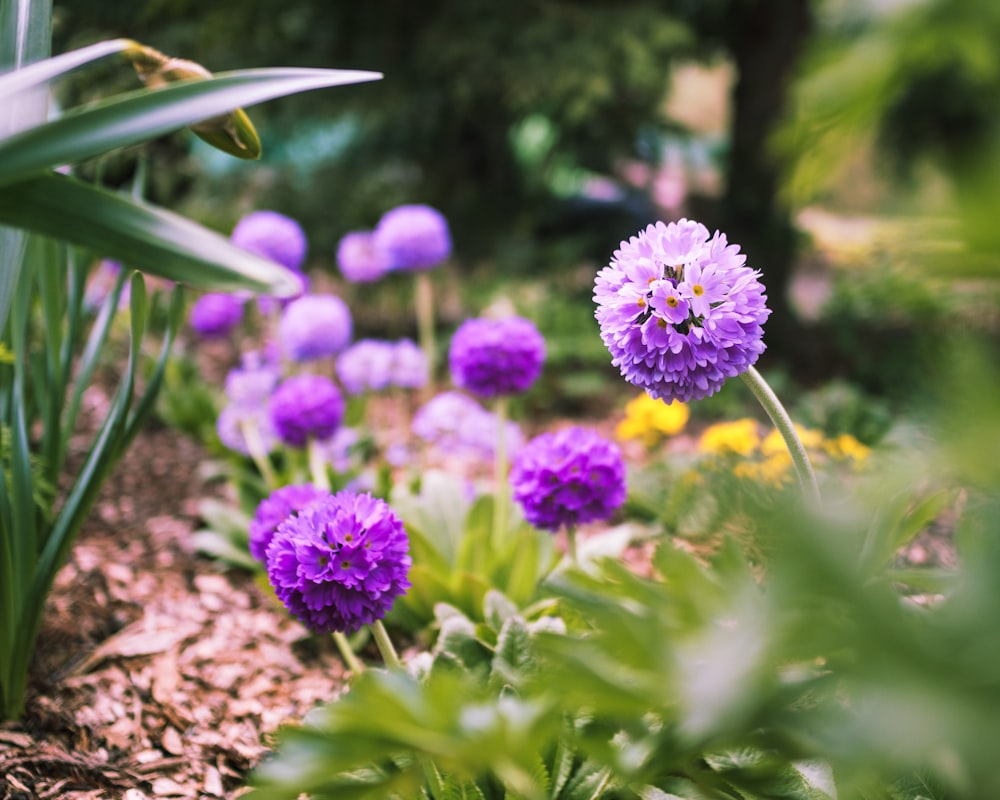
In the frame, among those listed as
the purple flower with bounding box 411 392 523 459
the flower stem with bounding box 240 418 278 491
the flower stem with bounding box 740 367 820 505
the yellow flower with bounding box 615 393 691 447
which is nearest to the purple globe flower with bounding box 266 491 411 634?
the flower stem with bounding box 740 367 820 505

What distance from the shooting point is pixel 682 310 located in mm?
917

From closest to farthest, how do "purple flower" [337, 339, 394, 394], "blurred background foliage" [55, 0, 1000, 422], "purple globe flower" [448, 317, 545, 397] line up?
"purple globe flower" [448, 317, 545, 397]
"purple flower" [337, 339, 394, 394]
"blurred background foliage" [55, 0, 1000, 422]

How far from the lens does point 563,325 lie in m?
3.93

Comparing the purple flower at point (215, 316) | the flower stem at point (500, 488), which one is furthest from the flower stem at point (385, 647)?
the purple flower at point (215, 316)

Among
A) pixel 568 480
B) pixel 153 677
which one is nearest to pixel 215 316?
pixel 153 677

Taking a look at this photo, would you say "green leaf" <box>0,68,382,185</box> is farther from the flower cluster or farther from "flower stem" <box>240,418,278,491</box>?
the flower cluster

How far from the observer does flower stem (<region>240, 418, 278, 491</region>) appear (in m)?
2.09

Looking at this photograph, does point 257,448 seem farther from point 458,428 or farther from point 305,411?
point 458,428

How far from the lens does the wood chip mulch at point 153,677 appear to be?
1256 mm

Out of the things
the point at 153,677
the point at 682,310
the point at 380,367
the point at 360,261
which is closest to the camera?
the point at 682,310

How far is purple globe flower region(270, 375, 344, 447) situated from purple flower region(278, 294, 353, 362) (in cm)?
52

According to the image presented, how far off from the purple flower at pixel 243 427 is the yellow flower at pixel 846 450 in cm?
154

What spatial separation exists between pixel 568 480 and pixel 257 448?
44.5 inches

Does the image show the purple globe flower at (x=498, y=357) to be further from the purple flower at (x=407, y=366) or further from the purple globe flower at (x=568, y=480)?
the purple flower at (x=407, y=366)
